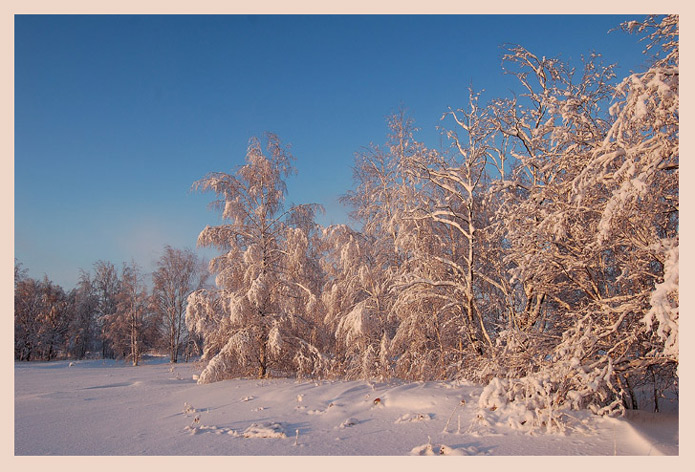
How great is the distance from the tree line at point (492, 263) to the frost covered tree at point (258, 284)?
55 mm

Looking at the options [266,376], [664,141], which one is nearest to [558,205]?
[664,141]

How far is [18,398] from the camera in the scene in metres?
9.52

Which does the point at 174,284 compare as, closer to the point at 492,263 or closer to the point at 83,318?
the point at 83,318

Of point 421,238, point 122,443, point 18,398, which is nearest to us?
point 122,443

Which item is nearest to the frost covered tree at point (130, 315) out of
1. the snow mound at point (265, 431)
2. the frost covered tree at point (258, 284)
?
the frost covered tree at point (258, 284)

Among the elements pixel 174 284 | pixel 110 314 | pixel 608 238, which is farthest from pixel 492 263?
pixel 110 314

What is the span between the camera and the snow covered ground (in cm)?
480

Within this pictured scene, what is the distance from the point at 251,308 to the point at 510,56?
9126 millimetres

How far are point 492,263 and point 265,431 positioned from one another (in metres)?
7.24

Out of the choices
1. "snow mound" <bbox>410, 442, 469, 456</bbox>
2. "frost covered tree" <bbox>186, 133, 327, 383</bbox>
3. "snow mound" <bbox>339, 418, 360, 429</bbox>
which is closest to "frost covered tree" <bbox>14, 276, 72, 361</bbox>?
"frost covered tree" <bbox>186, 133, 327, 383</bbox>

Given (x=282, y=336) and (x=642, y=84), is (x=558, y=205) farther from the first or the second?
(x=282, y=336)

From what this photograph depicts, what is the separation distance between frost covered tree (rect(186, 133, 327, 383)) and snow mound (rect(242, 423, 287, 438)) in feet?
18.3

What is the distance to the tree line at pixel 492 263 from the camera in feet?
18.7

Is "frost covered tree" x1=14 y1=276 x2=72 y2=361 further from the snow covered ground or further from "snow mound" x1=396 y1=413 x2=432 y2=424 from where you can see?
"snow mound" x1=396 y1=413 x2=432 y2=424
